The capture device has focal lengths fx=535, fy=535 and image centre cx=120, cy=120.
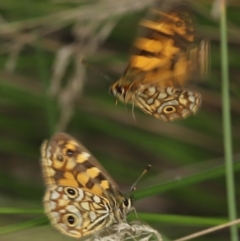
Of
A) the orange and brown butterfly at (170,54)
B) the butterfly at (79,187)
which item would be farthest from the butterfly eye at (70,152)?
the orange and brown butterfly at (170,54)

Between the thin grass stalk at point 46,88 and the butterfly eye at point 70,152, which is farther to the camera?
the thin grass stalk at point 46,88

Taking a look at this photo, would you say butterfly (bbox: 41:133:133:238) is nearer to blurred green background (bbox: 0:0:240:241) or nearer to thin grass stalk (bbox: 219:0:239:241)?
thin grass stalk (bbox: 219:0:239:241)

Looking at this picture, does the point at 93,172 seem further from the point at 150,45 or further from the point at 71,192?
the point at 150,45

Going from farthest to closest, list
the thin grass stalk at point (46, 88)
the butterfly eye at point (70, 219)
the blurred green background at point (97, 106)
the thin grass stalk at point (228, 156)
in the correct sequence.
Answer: the blurred green background at point (97, 106) < the thin grass stalk at point (46, 88) < the butterfly eye at point (70, 219) < the thin grass stalk at point (228, 156)

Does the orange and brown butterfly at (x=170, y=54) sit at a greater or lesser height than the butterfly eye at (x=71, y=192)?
greater

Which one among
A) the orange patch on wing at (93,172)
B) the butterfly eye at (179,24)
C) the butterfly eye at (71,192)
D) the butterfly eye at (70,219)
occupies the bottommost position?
the butterfly eye at (70,219)

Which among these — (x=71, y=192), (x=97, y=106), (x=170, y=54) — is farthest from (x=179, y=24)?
(x=97, y=106)

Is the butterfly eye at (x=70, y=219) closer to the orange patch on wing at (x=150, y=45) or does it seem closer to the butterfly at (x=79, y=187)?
the butterfly at (x=79, y=187)
